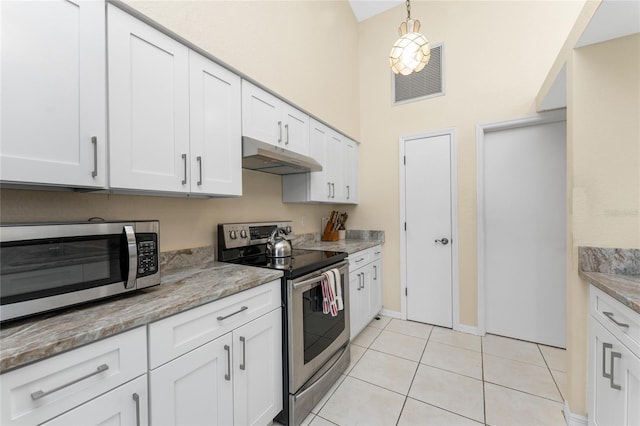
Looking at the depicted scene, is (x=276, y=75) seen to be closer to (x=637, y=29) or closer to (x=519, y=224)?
(x=637, y=29)

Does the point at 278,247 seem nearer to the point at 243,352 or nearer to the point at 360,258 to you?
the point at 243,352

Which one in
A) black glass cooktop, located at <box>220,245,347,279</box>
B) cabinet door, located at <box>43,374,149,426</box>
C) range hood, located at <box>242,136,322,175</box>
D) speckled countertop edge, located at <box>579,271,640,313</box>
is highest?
range hood, located at <box>242,136,322,175</box>

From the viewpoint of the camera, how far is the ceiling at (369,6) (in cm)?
318

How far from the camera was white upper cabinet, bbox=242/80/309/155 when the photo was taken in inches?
73.2

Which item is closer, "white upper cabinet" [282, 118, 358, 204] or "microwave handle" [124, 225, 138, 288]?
"microwave handle" [124, 225, 138, 288]

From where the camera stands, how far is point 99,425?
0.86 m

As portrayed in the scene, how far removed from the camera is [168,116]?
4.55 feet

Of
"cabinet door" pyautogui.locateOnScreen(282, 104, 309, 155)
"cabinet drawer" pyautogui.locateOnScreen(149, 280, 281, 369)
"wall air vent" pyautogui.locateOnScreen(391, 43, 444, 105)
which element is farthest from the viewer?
"wall air vent" pyautogui.locateOnScreen(391, 43, 444, 105)

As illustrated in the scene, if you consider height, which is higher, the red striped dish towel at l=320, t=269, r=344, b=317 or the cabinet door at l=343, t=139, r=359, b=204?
the cabinet door at l=343, t=139, r=359, b=204

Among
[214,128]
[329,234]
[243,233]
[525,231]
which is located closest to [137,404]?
[243,233]

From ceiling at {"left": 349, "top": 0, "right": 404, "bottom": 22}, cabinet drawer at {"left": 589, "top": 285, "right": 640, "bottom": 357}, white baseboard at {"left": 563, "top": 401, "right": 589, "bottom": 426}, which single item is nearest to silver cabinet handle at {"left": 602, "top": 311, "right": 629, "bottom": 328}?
cabinet drawer at {"left": 589, "top": 285, "right": 640, "bottom": 357}

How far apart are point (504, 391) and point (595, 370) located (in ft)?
2.18

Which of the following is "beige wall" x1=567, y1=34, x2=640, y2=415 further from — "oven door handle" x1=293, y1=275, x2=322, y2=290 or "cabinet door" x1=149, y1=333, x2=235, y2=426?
"cabinet door" x1=149, y1=333, x2=235, y2=426

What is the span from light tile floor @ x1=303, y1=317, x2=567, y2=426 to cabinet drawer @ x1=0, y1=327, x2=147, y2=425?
1.23 m
